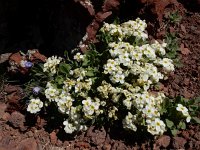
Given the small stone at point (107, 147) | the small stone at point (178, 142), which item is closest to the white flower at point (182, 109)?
the small stone at point (178, 142)

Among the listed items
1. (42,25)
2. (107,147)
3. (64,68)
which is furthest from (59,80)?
(42,25)

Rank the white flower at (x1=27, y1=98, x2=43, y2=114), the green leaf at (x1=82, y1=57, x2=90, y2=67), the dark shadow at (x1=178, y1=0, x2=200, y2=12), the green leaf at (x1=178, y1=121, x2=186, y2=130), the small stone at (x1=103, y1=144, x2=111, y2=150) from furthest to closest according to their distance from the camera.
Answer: the dark shadow at (x1=178, y1=0, x2=200, y2=12), the green leaf at (x1=82, y1=57, x2=90, y2=67), the white flower at (x1=27, y1=98, x2=43, y2=114), the small stone at (x1=103, y1=144, x2=111, y2=150), the green leaf at (x1=178, y1=121, x2=186, y2=130)

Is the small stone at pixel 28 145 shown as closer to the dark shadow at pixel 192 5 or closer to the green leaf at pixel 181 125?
the green leaf at pixel 181 125

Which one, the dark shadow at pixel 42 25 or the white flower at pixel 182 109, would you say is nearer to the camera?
the white flower at pixel 182 109

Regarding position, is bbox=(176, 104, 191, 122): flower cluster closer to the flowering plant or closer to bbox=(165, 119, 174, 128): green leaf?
the flowering plant

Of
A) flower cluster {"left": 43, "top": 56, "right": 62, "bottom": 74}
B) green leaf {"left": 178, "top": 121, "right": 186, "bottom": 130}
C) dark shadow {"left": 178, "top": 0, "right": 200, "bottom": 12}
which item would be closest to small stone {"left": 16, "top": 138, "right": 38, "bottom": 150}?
flower cluster {"left": 43, "top": 56, "right": 62, "bottom": 74}

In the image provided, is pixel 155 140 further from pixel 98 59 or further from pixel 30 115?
pixel 30 115
